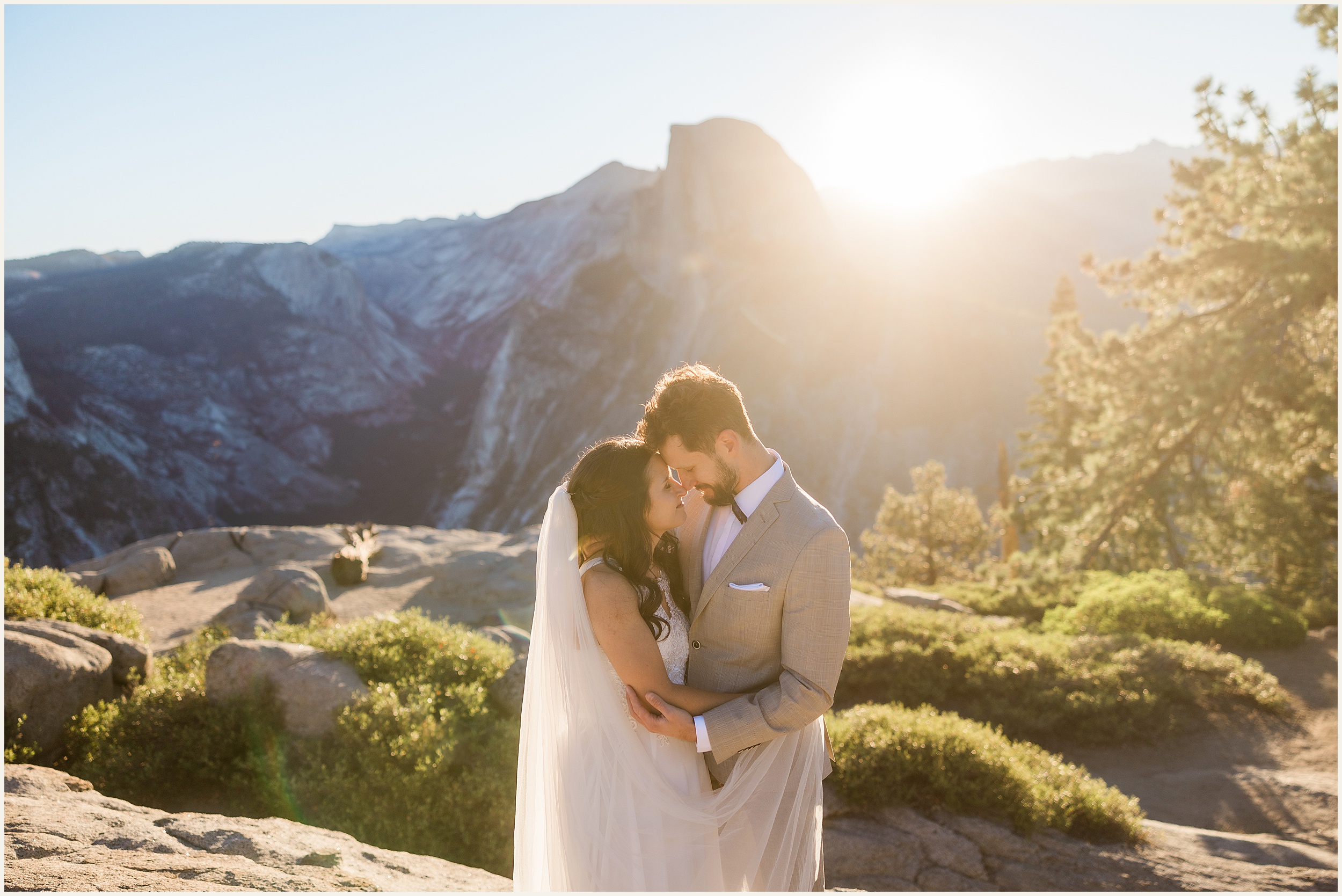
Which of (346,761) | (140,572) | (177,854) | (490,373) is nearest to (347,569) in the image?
(140,572)

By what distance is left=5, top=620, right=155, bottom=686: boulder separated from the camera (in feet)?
26.6

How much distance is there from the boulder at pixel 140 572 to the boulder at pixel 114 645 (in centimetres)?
1129

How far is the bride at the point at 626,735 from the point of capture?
3252 mm

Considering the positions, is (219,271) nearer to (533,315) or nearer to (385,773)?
(533,315)

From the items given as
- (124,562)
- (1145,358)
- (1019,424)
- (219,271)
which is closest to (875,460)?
(1019,424)

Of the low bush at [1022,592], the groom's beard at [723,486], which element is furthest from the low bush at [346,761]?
the low bush at [1022,592]

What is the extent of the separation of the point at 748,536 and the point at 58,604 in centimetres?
1042

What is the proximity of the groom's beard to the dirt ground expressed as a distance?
24.5 feet

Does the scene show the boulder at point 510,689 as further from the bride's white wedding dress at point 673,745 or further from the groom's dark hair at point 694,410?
the groom's dark hair at point 694,410

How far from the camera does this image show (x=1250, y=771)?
882 cm

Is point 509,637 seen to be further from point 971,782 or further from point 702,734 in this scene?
point 702,734

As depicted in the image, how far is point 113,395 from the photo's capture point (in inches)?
2256

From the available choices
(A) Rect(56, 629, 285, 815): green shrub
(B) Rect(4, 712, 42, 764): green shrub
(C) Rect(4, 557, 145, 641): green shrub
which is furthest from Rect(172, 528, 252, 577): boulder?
(B) Rect(4, 712, 42, 764): green shrub

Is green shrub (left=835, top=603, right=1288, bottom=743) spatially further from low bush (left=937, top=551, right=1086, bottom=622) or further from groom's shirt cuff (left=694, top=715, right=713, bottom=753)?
groom's shirt cuff (left=694, top=715, right=713, bottom=753)
